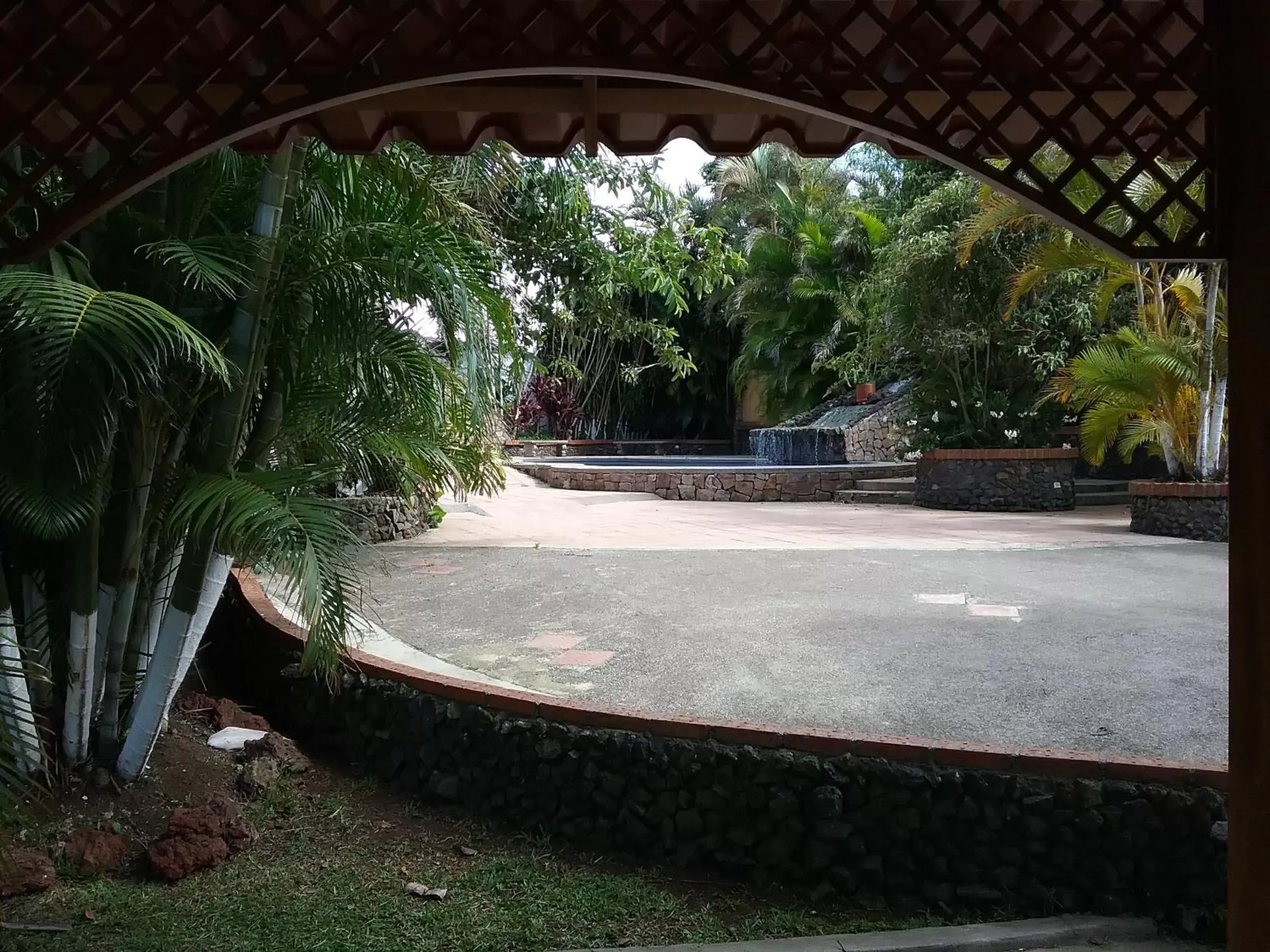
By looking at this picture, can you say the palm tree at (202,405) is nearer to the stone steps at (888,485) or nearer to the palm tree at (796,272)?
the stone steps at (888,485)

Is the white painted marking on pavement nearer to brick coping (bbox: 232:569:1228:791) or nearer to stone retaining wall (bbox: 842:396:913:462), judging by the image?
brick coping (bbox: 232:569:1228:791)

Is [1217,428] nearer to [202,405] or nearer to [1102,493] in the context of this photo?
[1102,493]

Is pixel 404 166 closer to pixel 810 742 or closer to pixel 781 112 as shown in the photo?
pixel 781 112

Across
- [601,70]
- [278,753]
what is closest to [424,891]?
[278,753]

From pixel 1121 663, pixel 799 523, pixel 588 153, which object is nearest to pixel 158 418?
pixel 588 153

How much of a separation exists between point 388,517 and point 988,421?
26.0ft

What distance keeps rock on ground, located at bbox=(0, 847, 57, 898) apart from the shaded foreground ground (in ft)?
0.12

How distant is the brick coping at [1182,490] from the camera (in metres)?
8.51

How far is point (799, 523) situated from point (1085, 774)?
24.0 feet

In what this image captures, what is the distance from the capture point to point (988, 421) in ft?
40.4

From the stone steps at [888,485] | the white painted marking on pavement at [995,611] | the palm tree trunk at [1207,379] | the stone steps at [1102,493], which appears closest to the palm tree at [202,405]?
the white painted marking on pavement at [995,611]

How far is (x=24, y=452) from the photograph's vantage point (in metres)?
3.00

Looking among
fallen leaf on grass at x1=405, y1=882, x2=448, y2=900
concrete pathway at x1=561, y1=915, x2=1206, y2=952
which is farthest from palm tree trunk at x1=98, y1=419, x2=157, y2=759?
concrete pathway at x1=561, y1=915, x2=1206, y2=952

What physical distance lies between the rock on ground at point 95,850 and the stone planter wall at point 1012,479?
10.4 metres
